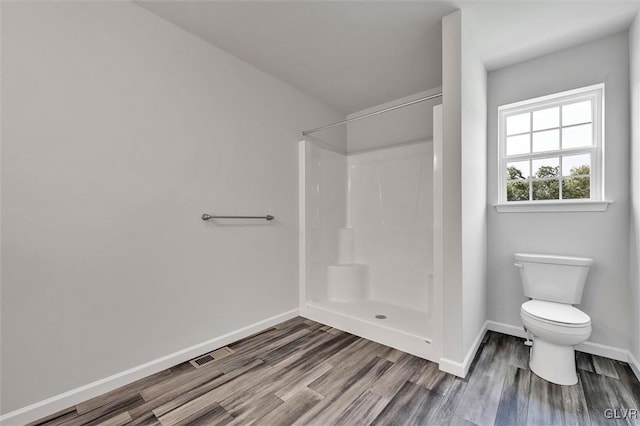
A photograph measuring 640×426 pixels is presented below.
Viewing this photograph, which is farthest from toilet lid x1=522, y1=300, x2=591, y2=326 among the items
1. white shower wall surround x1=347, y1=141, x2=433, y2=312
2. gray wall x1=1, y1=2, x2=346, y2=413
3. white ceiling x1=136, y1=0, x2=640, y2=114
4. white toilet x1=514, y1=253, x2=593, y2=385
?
gray wall x1=1, y1=2, x2=346, y2=413

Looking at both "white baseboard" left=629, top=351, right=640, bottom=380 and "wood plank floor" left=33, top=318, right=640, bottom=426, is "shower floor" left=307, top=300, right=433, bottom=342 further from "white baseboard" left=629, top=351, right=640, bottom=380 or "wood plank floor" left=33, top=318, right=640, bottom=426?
"white baseboard" left=629, top=351, right=640, bottom=380

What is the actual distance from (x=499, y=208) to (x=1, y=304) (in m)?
3.28

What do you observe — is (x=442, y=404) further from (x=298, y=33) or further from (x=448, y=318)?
(x=298, y=33)

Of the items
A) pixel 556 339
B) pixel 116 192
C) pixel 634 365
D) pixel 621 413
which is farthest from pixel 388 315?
A: pixel 116 192

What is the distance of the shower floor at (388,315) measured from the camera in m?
2.13

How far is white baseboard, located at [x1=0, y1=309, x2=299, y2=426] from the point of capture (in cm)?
133

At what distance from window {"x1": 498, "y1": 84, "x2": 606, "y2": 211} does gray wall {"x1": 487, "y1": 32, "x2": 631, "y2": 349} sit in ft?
0.24

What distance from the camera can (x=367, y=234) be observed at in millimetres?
3215

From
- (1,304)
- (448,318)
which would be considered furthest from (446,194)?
(1,304)

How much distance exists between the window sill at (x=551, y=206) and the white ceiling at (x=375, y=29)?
119cm

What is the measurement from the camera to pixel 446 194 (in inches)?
70.5

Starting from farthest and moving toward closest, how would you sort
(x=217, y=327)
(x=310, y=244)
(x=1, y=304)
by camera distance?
1. (x=310, y=244)
2. (x=217, y=327)
3. (x=1, y=304)

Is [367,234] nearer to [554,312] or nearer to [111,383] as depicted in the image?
[554,312]

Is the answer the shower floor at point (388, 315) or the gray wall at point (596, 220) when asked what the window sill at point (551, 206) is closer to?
the gray wall at point (596, 220)
